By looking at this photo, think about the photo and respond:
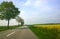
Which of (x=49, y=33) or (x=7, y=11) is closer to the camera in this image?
(x=49, y=33)

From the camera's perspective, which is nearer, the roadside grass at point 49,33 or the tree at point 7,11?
the roadside grass at point 49,33

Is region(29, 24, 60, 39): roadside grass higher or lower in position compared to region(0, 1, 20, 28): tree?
lower

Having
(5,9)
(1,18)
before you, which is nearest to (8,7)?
(5,9)

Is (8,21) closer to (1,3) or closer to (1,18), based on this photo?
(1,18)

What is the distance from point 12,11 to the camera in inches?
2554

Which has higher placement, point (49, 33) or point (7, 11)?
point (7, 11)

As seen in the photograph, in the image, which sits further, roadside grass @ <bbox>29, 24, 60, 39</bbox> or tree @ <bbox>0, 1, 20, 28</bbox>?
tree @ <bbox>0, 1, 20, 28</bbox>

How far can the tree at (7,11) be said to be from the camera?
6236 cm

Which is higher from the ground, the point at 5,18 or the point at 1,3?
the point at 1,3

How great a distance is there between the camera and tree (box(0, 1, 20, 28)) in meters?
62.4

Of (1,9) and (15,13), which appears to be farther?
(15,13)

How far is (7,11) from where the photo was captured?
6269 centimetres

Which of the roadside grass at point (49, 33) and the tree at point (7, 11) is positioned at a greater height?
the tree at point (7, 11)

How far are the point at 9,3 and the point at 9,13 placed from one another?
4.69m
